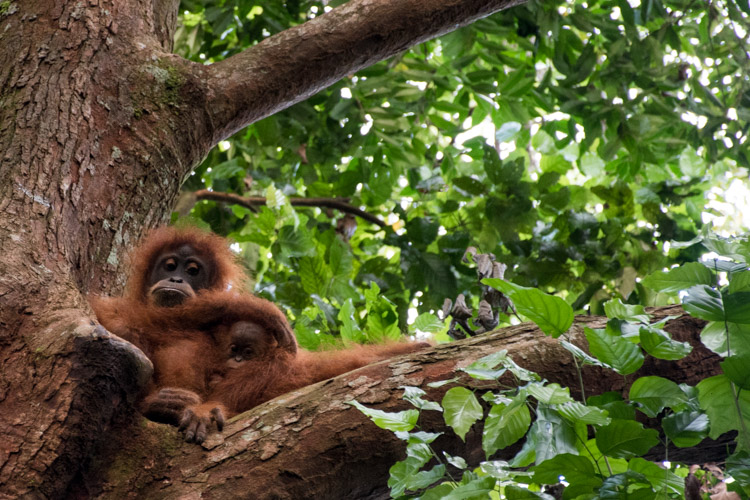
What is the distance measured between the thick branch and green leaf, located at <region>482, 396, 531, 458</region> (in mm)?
1575

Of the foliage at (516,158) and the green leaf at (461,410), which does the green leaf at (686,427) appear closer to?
the green leaf at (461,410)

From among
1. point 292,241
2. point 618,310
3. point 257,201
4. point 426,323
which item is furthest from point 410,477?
point 257,201

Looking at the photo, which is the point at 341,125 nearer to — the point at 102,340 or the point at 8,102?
the point at 8,102

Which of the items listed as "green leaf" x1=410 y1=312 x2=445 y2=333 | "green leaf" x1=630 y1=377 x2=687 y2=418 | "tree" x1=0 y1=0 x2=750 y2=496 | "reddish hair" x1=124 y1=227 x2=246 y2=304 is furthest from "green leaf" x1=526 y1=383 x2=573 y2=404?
"reddish hair" x1=124 y1=227 x2=246 y2=304

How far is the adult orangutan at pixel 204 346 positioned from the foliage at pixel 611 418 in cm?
66

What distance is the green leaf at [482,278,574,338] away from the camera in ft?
5.24

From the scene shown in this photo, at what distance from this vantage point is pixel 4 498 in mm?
1524

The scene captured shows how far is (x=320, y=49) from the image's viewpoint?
265cm

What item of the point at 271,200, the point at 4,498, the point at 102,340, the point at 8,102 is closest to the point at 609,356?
the point at 102,340

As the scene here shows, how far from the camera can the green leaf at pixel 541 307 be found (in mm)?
1599

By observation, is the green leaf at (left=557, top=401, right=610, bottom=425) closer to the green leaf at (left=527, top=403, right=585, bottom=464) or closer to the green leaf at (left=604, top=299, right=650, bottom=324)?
the green leaf at (left=527, top=403, right=585, bottom=464)

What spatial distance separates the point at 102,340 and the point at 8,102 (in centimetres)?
113

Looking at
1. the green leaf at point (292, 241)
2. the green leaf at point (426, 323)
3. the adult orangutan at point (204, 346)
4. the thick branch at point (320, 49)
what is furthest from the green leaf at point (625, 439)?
the green leaf at point (292, 241)

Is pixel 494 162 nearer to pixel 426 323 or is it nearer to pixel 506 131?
pixel 506 131
